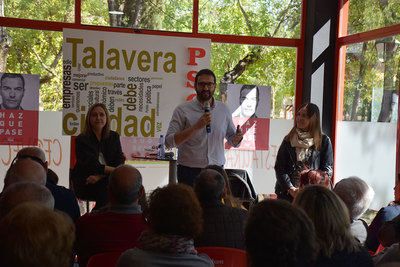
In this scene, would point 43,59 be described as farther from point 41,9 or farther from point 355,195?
point 355,195

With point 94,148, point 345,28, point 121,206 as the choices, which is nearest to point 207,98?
point 94,148

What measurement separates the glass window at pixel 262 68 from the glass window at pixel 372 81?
72cm

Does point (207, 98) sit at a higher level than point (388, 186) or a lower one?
higher

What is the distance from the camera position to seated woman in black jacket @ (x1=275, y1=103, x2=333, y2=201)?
571 centimetres

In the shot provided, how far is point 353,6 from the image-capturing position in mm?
Result: 7520

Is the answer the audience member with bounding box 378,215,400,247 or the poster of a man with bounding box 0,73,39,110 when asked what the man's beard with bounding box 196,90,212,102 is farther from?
the audience member with bounding box 378,215,400,247

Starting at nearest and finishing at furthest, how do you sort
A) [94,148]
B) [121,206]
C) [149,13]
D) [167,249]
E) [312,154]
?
1. [167,249]
2. [121,206]
3. [94,148]
4. [312,154]
5. [149,13]

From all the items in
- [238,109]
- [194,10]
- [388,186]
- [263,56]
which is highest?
[194,10]

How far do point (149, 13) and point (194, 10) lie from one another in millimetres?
545

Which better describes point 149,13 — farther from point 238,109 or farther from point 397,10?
point 397,10

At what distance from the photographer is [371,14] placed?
7.18 meters

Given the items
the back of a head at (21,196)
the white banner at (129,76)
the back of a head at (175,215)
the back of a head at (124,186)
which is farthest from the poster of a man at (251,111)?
the back of a head at (175,215)

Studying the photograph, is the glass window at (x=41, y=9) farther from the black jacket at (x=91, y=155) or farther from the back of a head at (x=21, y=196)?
the back of a head at (x=21, y=196)

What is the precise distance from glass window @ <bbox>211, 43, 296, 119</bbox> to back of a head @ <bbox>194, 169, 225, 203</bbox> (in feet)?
13.5
